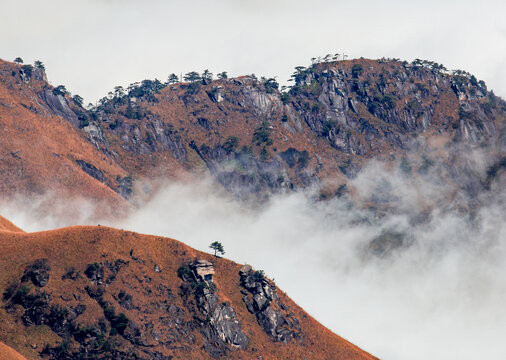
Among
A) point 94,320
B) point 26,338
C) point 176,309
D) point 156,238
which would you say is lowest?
point 26,338

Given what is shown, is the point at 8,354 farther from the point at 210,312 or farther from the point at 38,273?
the point at 210,312

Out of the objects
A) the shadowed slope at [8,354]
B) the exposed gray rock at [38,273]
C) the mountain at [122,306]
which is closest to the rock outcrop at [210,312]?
the mountain at [122,306]

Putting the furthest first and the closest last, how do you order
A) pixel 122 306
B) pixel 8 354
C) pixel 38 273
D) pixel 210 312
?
1. pixel 210 312
2. pixel 122 306
3. pixel 38 273
4. pixel 8 354

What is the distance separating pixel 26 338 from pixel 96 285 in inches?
962

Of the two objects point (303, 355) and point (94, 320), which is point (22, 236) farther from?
point (303, 355)

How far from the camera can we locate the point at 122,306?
17562cm

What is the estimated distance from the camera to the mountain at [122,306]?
16275 cm

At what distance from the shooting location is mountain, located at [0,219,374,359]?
163 metres

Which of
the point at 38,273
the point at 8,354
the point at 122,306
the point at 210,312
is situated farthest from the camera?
the point at 210,312

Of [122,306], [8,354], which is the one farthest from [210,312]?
[8,354]

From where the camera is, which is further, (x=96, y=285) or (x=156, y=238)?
(x=156, y=238)

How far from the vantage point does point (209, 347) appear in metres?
181

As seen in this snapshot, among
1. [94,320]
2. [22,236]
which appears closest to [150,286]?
[94,320]

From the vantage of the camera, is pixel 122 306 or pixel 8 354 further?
pixel 122 306
